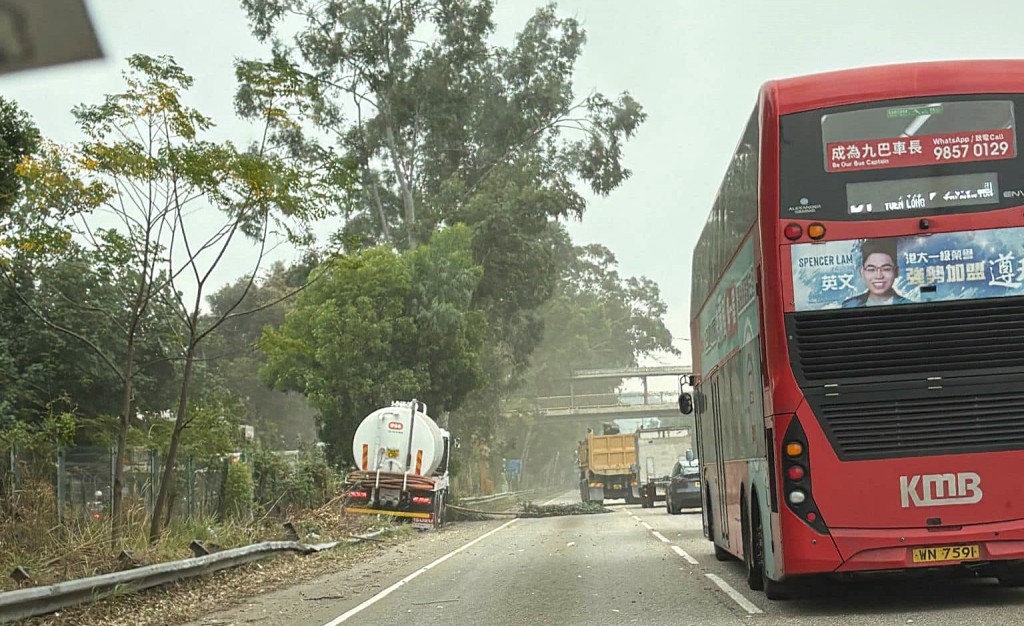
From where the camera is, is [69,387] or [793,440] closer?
[793,440]

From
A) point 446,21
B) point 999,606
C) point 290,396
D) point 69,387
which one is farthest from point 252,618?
point 290,396

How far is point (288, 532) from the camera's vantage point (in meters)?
22.9

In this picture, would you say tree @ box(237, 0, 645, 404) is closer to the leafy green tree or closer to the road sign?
Answer: the leafy green tree

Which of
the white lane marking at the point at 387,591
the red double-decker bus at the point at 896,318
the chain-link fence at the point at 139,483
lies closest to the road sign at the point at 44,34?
the red double-decker bus at the point at 896,318

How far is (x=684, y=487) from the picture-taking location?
37438 millimetres

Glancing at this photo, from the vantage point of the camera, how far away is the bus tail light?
34.4 ft

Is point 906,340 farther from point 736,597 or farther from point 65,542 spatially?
point 65,542

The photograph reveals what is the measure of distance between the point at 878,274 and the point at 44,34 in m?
8.81

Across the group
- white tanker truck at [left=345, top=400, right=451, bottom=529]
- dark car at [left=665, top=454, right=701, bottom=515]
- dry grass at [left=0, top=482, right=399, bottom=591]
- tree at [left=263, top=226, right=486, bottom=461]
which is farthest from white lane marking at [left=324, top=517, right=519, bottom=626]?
tree at [left=263, top=226, right=486, bottom=461]

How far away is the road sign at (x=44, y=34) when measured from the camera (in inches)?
107

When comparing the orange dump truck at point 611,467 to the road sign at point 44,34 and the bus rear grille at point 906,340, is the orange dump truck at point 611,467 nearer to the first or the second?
the bus rear grille at point 906,340

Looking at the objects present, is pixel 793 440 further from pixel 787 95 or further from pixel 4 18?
pixel 4 18

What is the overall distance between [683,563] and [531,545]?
719cm

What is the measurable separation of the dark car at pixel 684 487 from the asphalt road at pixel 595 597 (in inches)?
607
